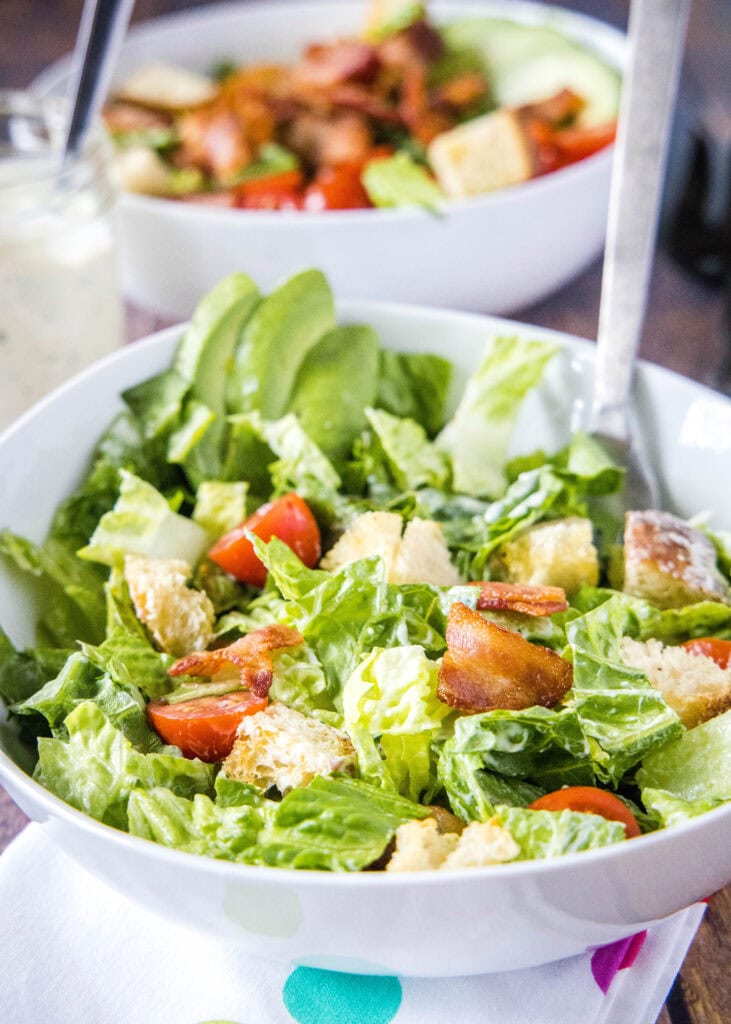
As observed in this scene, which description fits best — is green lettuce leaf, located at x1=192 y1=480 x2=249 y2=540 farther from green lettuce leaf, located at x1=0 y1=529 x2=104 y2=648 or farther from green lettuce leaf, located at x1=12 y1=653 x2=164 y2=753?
green lettuce leaf, located at x1=12 y1=653 x2=164 y2=753

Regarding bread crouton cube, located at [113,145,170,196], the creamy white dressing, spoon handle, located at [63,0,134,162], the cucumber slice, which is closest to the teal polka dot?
the creamy white dressing

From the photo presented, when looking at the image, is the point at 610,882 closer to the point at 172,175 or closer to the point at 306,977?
the point at 306,977

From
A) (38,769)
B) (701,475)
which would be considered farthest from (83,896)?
(701,475)

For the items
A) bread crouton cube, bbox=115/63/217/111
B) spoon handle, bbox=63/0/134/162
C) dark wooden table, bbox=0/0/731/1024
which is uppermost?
spoon handle, bbox=63/0/134/162

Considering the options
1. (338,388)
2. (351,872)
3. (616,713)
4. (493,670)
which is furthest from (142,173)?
(351,872)

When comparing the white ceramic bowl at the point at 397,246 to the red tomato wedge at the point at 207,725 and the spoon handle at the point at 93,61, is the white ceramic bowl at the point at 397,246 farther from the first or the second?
the red tomato wedge at the point at 207,725

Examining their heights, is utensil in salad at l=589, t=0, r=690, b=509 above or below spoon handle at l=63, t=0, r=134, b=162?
below

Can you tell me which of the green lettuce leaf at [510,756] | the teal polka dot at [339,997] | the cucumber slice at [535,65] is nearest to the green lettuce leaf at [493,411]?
the green lettuce leaf at [510,756]
